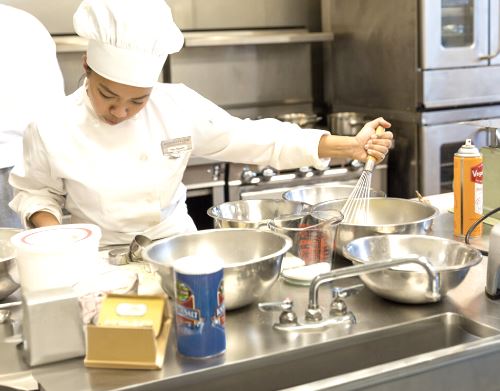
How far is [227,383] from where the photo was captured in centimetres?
127

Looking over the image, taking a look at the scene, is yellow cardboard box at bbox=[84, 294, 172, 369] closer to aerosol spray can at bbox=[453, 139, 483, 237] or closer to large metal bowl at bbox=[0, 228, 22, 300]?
large metal bowl at bbox=[0, 228, 22, 300]

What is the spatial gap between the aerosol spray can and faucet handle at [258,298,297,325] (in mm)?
693

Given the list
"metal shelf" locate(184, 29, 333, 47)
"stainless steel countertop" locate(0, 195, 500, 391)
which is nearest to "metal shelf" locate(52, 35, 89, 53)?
"metal shelf" locate(184, 29, 333, 47)

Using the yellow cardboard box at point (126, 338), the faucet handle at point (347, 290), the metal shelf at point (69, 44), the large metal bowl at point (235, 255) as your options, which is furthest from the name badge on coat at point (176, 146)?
the metal shelf at point (69, 44)

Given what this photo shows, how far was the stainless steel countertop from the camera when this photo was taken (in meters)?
1.22

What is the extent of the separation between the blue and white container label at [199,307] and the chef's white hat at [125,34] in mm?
709

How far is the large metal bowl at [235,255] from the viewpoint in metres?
1.42

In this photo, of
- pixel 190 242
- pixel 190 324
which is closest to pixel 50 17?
pixel 190 242

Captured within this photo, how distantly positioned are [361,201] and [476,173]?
31 cm

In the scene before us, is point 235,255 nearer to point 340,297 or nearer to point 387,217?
point 340,297

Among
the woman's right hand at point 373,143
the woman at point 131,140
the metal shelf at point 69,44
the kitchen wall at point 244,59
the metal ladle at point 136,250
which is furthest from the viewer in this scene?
the kitchen wall at point 244,59

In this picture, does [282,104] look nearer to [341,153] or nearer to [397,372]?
[341,153]

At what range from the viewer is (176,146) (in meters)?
2.07

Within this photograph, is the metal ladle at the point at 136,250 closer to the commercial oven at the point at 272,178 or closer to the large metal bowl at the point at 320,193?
the large metal bowl at the point at 320,193
